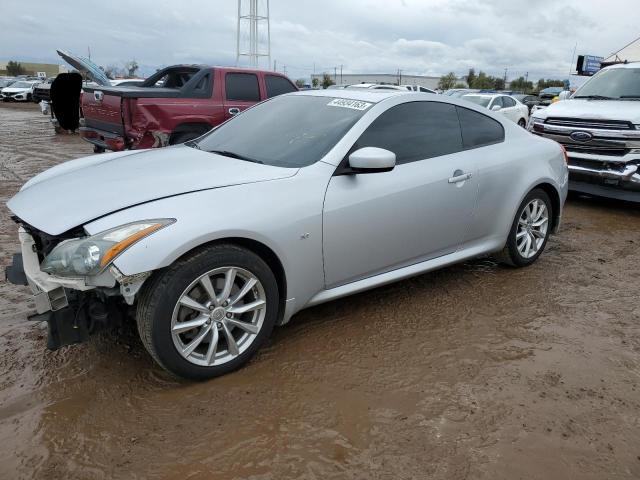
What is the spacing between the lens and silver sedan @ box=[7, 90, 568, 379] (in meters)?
2.49

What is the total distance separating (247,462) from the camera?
2217 millimetres

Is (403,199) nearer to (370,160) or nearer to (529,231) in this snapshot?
(370,160)

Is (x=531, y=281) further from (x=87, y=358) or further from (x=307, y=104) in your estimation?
(x=87, y=358)

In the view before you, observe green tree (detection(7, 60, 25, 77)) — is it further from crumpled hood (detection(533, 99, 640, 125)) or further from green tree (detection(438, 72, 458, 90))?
crumpled hood (detection(533, 99, 640, 125))

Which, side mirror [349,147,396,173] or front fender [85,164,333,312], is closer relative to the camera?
front fender [85,164,333,312]

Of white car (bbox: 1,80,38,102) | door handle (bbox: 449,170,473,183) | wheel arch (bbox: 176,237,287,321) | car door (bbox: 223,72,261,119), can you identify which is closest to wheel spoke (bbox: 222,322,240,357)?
wheel arch (bbox: 176,237,287,321)

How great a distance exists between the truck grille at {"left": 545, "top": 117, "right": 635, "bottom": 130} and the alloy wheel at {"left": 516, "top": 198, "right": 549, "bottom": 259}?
2899mm

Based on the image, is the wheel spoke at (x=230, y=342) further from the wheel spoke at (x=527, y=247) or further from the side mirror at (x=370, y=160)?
the wheel spoke at (x=527, y=247)

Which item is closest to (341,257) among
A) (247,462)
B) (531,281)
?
(247,462)

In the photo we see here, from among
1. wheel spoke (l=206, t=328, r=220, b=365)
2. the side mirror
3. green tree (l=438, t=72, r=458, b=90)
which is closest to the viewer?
wheel spoke (l=206, t=328, r=220, b=365)

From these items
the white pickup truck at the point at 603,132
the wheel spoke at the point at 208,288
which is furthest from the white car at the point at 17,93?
the wheel spoke at the point at 208,288

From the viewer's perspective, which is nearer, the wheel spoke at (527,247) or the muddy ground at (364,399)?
the muddy ground at (364,399)

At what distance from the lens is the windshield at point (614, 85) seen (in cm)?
751

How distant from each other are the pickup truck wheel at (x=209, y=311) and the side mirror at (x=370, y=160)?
82 centimetres
